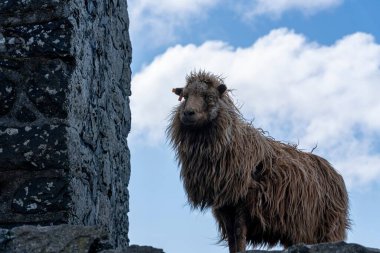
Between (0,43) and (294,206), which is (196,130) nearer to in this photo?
(294,206)

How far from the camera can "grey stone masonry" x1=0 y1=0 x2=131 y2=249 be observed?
4.29 metres

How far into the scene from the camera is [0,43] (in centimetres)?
451

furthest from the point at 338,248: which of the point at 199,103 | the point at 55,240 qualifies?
the point at 199,103

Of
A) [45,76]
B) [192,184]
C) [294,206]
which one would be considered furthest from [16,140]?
[294,206]

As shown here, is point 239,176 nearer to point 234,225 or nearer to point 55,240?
point 234,225

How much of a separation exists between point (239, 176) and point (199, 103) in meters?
0.70

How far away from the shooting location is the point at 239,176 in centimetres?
598

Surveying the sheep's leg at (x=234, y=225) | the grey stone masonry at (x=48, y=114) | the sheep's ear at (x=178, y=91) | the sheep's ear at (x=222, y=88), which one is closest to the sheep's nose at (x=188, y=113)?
the sheep's ear at (x=178, y=91)

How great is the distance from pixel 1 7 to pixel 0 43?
241 millimetres

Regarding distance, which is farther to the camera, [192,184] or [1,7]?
[192,184]

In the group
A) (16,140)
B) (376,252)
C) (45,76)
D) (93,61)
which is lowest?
(376,252)

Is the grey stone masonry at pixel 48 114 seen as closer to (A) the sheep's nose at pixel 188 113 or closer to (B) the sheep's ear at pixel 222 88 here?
(A) the sheep's nose at pixel 188 113

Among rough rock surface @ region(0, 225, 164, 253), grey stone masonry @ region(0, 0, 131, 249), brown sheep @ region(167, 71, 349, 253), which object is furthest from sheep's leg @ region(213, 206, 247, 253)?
rough rock surface @ region(0, 225, 164, 253)

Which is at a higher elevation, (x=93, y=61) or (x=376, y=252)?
(x=93, y=61)
